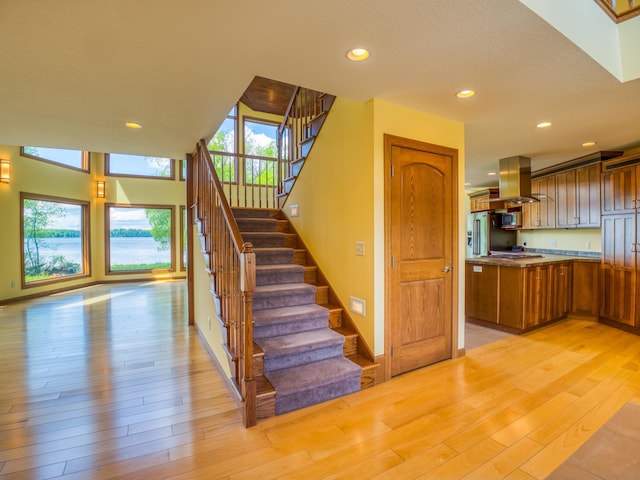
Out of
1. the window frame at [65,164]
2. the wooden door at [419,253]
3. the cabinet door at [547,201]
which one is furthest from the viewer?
the window frame at [65,164]

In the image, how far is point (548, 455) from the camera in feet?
6.01

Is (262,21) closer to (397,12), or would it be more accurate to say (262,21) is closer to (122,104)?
(397,12)

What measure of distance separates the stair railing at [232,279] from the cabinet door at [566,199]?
5.31m

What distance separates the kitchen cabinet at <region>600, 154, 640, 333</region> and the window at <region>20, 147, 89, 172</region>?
30.2 ft

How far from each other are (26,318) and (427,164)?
20.5 ft

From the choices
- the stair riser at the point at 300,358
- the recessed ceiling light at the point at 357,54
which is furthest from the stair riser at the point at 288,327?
the recessed ceiling light at the point at 357,54

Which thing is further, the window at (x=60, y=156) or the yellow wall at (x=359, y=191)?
the window at (x=60, y=156)

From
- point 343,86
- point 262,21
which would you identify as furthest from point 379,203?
point 262,21

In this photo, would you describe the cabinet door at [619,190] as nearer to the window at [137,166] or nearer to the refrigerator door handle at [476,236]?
the refrigerator door handle at [476,236]

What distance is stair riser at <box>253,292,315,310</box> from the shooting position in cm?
308

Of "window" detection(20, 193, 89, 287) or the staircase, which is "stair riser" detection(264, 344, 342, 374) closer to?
the staircase

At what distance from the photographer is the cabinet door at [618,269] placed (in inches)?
159

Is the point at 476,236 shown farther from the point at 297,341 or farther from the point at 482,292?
the point at 297,341

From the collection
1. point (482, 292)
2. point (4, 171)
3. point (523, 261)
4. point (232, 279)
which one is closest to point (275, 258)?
point (232, 279)
